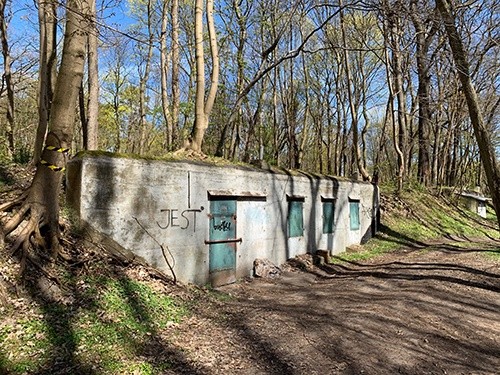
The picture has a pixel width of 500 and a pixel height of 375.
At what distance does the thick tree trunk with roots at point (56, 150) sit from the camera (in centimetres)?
568

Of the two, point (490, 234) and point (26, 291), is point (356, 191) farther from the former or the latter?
point (26, 291)

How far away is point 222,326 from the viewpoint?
18.7 feet

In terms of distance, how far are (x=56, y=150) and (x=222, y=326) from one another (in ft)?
12.0

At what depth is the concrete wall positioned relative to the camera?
6.56 m

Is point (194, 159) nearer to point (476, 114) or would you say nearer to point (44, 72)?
point (44, 72)

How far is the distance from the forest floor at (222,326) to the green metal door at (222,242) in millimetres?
834

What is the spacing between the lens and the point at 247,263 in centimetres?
956

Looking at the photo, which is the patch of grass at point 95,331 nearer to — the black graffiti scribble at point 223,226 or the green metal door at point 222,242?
the green metal door at point 222,242

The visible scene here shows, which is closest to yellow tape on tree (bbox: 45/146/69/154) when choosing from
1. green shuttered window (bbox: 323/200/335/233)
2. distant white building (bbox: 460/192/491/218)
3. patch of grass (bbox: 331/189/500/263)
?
green shuttered window (bbox: 323/200/335/233)

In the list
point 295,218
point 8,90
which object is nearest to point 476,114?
point 295,218

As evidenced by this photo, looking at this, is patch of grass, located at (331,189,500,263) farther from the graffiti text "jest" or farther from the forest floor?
the graffiti text "jest"

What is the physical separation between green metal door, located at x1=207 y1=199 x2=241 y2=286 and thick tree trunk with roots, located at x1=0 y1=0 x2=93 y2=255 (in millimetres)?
3446

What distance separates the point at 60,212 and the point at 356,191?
11364mm

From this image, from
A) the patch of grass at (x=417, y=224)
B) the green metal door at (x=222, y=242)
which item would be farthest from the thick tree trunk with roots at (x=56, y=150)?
the patch of grass at (x=417, y=224)
